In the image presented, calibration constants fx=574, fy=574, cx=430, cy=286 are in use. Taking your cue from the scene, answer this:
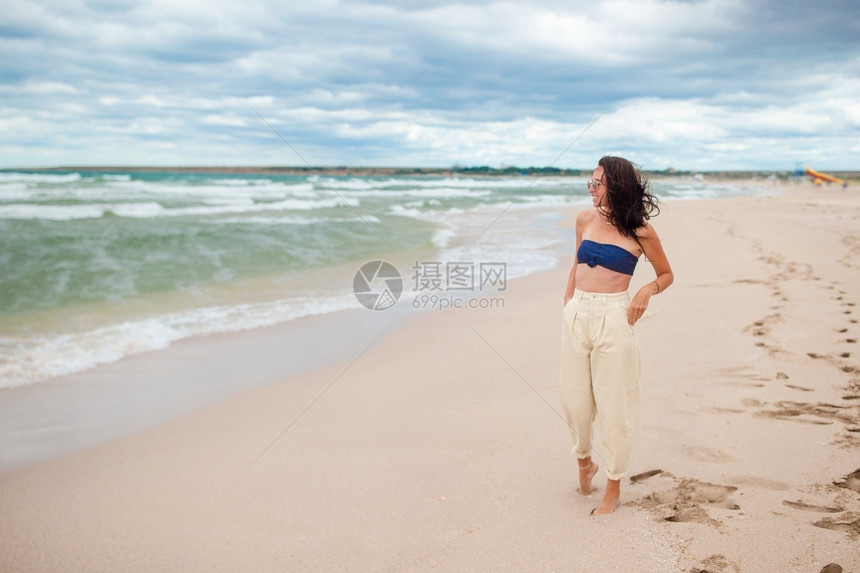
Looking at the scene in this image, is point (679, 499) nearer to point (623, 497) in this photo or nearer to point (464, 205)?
point (623, 497)

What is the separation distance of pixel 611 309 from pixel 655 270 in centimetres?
30

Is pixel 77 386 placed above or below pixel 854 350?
below

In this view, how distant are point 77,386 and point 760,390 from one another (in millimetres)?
5697

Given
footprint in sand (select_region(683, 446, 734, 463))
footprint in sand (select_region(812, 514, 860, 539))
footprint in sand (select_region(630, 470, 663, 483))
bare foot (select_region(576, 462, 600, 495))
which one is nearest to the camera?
footprint in sand (select_region(812, 514, 860, 539))

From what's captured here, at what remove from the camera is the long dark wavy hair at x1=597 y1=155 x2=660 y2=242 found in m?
2.73

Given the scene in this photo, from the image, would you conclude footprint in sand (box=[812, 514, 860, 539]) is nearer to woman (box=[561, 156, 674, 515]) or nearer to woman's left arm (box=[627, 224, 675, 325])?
woman (box=[561, 156, 674, 515])

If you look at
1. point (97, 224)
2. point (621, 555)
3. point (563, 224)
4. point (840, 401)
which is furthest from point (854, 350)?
point (97, 224)

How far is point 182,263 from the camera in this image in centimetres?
1152

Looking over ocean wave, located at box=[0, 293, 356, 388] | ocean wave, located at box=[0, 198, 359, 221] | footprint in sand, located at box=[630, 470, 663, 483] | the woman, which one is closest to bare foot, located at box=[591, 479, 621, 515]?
the woman

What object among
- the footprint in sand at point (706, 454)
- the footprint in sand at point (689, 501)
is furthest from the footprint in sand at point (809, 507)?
the footprint in sand at point (706, 454)

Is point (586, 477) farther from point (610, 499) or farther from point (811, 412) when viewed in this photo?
point (811, 412)

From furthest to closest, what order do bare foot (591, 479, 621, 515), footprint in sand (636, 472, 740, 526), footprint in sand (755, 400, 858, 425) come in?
footprint in sand (755, 400, 858, 425) → bare foot (591, 479, 621, 515) → footprint in sand (636, 472, 740, 526)

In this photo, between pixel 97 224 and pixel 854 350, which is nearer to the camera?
pixel 854 350

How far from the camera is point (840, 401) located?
3.95m
